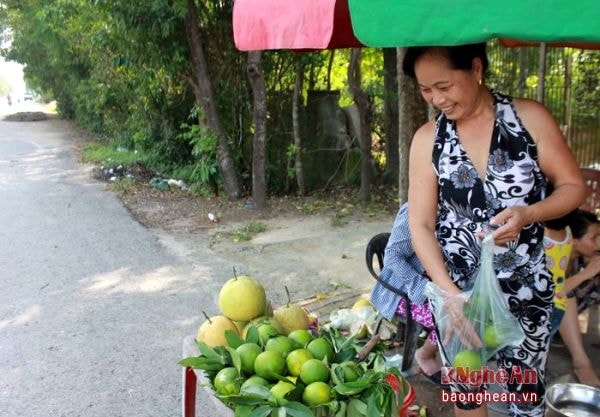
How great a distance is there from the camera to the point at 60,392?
3.45 m

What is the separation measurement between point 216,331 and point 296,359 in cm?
45

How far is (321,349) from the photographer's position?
177 centimetres

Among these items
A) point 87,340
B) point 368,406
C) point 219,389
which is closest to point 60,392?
point 87,340

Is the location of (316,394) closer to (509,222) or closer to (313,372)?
(313,372)

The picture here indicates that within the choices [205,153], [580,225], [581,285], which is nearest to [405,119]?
[580,225]

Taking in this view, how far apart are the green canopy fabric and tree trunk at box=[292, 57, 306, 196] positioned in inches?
273

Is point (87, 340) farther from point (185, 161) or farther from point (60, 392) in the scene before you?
point (185, 161)

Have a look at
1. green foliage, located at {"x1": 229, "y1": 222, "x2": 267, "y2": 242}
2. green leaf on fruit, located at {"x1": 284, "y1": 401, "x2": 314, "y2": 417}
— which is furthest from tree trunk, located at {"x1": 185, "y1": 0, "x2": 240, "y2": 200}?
green leaf on fruit, located at {"x1": 284, "y1": 401, "x2": 314, "y2": 417}

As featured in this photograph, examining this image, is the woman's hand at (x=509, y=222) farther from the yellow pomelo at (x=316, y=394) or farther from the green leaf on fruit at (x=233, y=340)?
the green leaf on fruit at (x=233, y=340)

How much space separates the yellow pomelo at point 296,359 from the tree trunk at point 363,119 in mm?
6274

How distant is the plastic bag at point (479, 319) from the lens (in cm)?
182

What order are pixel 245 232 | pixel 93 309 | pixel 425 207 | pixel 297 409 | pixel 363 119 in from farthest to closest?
pixel 363 119, pixel 245 232, pixel 93 309, pixel 425 207, pixel 297 409

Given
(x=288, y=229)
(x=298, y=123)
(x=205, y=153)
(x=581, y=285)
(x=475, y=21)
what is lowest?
(x=288, y=229)

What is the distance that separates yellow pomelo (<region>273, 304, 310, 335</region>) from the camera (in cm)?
212
